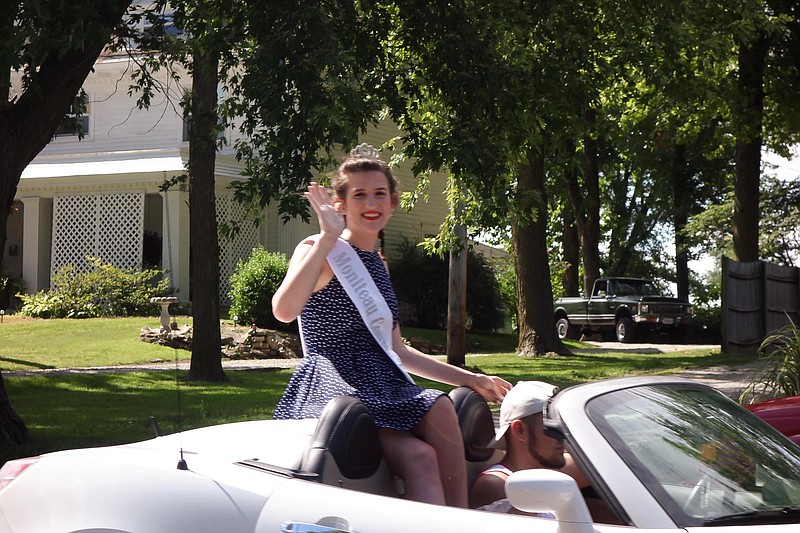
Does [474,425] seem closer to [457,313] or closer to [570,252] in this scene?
[457,313]

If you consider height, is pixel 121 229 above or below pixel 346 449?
above

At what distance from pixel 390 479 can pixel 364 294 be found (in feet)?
2.28

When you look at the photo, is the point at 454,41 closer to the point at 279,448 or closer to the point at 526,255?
the point at 279,448

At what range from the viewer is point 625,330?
104 ft

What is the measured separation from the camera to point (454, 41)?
10680 millimetres

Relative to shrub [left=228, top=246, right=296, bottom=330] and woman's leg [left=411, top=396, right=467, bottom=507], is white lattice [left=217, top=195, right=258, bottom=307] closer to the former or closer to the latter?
shrub [left=228, top=246, right=296, bottom=330]

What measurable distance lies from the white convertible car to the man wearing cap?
18 cm

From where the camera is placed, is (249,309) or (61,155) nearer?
(249,309)

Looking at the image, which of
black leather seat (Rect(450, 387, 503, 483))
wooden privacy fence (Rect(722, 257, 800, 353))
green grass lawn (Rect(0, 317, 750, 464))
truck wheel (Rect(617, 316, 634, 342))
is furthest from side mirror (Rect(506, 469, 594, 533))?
truck wheel (Rect(617, 316, 634, 342))

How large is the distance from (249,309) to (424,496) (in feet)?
66.3

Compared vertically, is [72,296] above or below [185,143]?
below

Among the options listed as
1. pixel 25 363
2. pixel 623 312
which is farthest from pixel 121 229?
pixel 623 312

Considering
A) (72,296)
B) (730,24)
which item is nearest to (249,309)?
(72,296)

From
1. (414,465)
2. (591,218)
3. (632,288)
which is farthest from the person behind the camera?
(591,218)
